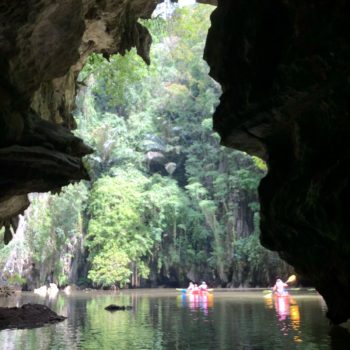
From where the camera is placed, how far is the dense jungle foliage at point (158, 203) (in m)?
40.0

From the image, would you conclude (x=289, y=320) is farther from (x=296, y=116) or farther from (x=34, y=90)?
(x=34, y=90)

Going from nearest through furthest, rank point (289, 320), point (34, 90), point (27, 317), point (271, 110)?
point (271, 110) < point (34, 90) < point (289, 320) < point (27, 317)

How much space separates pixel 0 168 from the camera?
952cm

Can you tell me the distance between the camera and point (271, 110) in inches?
398

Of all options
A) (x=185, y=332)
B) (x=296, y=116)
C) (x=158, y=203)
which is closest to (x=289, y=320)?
(x=185, y=332)

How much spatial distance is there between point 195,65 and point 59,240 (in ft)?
71.9

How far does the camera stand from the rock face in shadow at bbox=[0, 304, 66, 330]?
14375 millimetres

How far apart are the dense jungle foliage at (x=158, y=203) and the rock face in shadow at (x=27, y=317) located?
1850cm

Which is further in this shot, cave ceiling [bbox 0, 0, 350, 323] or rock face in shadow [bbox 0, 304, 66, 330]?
rock face in shadow [bbox 0, 304, 66, 330]

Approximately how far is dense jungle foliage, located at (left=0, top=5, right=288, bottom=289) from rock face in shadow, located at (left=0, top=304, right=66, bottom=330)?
18498mm

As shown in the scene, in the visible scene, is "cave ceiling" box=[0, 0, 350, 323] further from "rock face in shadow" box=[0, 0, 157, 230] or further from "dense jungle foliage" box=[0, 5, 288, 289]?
"dense jungle foliage" box=[0, 5, 288, 289]

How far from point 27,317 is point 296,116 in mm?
10263

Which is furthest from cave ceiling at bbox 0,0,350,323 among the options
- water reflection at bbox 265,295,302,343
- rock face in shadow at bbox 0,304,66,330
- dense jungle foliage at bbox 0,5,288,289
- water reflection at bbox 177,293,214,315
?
dense jungle foliage at bbox 0,5,288,289

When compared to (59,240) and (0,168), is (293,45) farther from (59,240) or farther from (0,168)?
(59,240)
